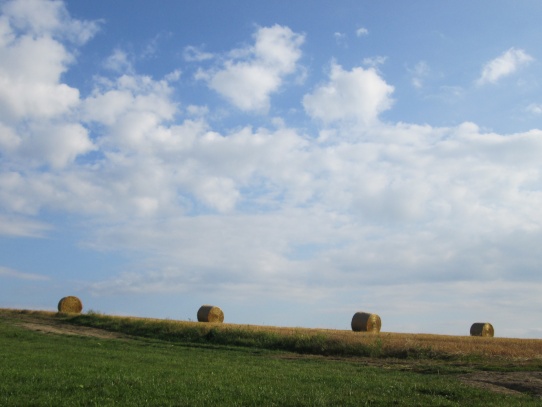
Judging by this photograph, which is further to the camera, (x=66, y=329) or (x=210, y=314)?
(x=210, y=314)

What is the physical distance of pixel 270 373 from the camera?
840 inches

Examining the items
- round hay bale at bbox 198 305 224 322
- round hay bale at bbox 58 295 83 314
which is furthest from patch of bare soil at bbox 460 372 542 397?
round hay bale at bbox 58 295 83 314

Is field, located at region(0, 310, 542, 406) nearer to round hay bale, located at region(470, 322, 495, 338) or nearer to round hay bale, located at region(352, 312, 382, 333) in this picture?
round hay bale, located at region(352, 312, 382, 333)

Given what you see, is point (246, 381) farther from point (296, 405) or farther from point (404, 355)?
point (404, 355)

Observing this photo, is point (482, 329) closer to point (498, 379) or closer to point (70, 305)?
point (498, 379)

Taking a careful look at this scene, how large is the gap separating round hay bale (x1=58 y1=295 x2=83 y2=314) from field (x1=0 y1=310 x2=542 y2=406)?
1493 cm

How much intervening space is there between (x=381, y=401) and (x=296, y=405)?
101 inches

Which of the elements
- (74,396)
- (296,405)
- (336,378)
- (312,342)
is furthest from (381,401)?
(312,342)

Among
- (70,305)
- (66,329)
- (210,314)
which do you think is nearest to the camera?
(66,329)

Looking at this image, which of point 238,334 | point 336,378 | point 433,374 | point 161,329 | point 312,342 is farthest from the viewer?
point 161,329

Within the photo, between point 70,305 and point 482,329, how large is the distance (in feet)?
134

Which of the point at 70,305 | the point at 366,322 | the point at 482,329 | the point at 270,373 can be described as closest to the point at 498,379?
the point at 270,373

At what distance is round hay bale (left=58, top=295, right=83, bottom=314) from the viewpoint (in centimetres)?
5537

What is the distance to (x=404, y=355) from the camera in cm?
3198
